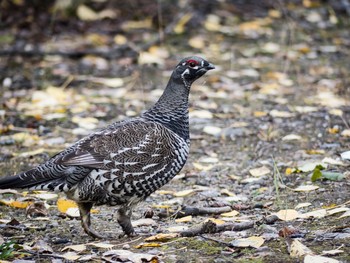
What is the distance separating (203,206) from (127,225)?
3.02ft

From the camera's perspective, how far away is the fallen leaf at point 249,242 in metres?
4.49

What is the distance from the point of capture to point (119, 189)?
17.1 ft

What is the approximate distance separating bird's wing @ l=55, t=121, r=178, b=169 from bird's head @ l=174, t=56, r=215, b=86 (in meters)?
0.62

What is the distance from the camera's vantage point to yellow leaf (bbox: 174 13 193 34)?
41.0 feet

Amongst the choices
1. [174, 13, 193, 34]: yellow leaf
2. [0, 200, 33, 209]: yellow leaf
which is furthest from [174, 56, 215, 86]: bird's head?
[174, 13, 193, 34]: yellow leaf

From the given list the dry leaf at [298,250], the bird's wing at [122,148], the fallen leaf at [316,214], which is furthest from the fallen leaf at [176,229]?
the dry leaf at [298,250]

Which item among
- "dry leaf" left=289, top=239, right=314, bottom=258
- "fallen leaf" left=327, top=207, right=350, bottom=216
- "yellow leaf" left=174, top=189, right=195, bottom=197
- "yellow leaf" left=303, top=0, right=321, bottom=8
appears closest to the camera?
"dry leaf" left=289, top=239, right=314, bottom=258

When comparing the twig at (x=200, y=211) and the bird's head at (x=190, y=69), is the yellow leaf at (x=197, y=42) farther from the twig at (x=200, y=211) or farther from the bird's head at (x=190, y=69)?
the twig at (x=200, y=211)

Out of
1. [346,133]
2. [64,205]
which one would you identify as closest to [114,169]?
[64,205]

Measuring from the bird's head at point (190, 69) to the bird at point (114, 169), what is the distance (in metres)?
0.57

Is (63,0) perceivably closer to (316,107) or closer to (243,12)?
(243,12)

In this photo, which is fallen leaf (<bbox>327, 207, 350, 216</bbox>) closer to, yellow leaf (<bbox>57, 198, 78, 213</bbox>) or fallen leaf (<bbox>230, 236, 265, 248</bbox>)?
fallen leaf (<bbox>230, 236, 265, 248</bbox>)

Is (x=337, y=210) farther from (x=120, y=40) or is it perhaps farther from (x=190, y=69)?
(x=120, y=40)

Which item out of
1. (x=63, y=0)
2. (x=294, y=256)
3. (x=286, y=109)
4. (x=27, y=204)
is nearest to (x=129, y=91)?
(x=286, y=109)
